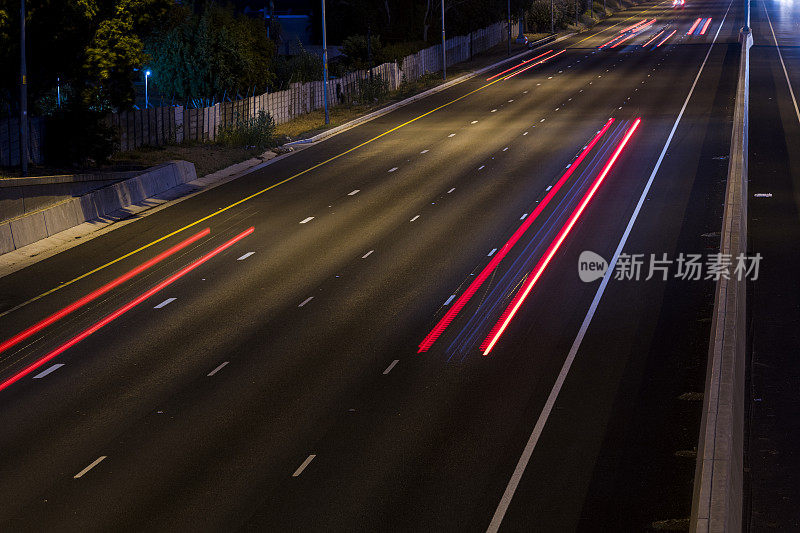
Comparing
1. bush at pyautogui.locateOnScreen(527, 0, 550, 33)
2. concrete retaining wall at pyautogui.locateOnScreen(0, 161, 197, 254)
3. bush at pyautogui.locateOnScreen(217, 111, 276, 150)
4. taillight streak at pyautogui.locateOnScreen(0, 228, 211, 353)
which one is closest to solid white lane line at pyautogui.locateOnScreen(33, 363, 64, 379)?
taillight streak at pyautogui.locateOnScreen(0, 228, 211, 353)

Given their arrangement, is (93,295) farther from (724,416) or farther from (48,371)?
(724,416)

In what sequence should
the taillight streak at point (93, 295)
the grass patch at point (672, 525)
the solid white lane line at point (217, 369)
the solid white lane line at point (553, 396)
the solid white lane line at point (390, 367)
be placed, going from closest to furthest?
the grass patch at point (672, 525) < the solid white lane line at point (553, 396) < the solid white lane line at point (390, 367) < the solid white lane line at point (217, 369) < the taillight streak at point (93, 295)

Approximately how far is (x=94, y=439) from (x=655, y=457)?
8323 millimetres

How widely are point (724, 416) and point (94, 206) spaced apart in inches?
974

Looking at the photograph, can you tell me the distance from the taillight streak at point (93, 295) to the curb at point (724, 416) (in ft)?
44.4

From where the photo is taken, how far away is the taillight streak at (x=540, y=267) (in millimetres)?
21578

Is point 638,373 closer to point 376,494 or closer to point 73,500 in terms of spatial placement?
point 376,494

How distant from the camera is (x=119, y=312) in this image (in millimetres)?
24094

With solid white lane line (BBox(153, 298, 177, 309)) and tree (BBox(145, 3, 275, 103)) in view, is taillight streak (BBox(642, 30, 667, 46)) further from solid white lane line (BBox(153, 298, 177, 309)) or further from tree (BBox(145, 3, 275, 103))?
solid white lane line (BBox(153, 298, 177, 309))

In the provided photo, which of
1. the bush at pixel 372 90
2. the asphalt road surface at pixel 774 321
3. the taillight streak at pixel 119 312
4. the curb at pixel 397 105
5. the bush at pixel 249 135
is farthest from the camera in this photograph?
the bush at pixel 372 90

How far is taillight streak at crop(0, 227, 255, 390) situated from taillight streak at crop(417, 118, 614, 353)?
6.99 meters

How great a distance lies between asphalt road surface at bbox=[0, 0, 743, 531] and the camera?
14477 millimetres

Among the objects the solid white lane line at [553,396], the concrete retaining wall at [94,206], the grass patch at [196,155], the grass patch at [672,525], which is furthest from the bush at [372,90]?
the grass patch at [672,525]

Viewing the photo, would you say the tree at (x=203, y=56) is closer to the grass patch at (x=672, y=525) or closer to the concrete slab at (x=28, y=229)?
the concrete slab at (x=28, y=229)
